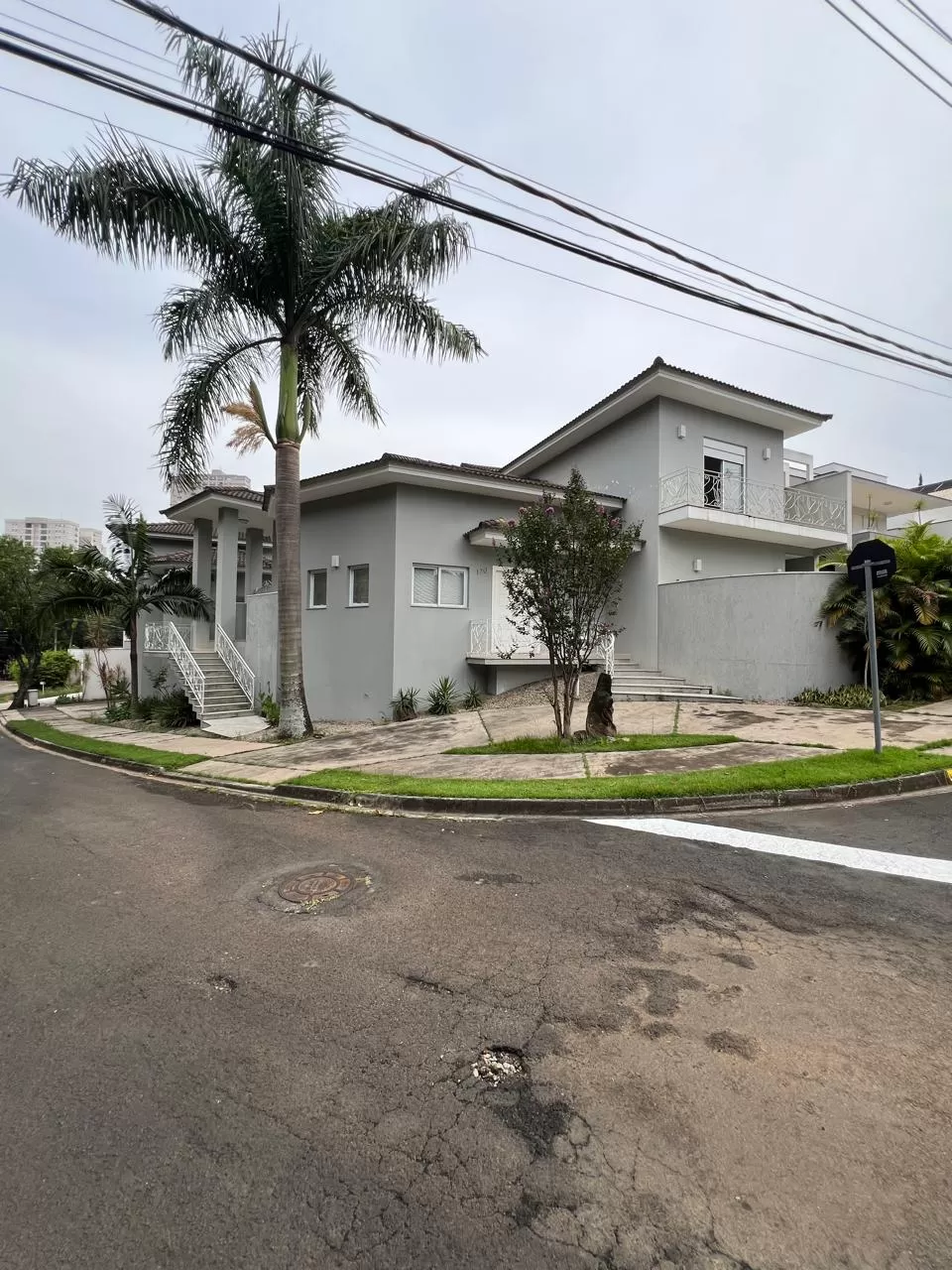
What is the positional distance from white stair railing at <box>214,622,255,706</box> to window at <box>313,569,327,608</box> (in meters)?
2.58

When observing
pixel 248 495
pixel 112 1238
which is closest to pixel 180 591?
pixel 248 495

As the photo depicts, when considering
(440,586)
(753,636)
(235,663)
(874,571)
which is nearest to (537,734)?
(440,586)

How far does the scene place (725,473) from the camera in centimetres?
1752

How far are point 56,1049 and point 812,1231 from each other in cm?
290

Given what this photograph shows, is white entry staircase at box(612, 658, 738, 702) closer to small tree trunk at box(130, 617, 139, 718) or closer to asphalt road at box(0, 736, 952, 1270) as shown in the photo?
asphalt road at box(0, 736, 952, 1270)

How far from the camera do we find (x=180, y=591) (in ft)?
56.5

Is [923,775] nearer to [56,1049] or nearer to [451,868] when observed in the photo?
[451,868]

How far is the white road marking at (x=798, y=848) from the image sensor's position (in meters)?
4.72

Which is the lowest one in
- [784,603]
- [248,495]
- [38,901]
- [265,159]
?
[38,901]

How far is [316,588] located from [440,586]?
136 inches

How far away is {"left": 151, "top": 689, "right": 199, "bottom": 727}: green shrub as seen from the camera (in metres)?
16.0

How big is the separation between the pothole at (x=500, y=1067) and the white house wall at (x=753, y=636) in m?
12.8

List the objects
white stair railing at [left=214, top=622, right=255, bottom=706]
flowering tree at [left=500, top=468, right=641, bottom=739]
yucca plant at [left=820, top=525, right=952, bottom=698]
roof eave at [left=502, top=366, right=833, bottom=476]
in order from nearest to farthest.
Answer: flowering tree at [left=500, top=468, right=641, bottom=739]
yucca plant at [left=820, top=525, right=952, bottom=698]
roof eave at [left=502, top=366, right=833, bottom=476]
white stair railing at [left=214, top=622, right=255, bottom=706]

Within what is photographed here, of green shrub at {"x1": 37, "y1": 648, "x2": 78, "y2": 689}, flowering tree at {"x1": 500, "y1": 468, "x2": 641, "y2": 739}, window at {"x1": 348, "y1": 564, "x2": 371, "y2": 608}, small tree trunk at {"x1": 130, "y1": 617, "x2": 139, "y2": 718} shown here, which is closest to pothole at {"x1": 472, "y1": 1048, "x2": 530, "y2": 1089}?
flowering tree at {"x1": 500, "y1": 468, "x2": 641, "y2": 739}
